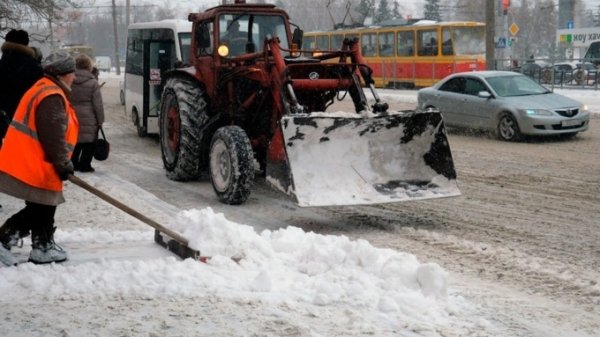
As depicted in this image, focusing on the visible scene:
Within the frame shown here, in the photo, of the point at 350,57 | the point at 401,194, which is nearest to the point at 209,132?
the point at 350,57

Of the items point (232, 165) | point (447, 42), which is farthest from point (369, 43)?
point (232, 165)

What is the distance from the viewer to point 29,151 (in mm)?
6090

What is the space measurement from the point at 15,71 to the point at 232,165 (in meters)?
2.52

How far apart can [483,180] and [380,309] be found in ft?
21.6

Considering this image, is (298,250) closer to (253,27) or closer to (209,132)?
(209,132)

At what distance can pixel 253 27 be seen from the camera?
11.7 meters

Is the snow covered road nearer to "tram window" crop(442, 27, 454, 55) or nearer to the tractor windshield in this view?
the tractor windshield

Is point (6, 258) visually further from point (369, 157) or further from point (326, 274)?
point (369, 157)

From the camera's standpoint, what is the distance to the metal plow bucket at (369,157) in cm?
873

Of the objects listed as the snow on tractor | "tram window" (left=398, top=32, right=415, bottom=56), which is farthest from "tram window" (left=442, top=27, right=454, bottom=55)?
the snow on tractor

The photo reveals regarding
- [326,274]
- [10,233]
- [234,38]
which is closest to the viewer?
[326,274]

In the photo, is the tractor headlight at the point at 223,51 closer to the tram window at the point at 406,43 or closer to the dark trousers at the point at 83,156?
the dark trousers at the point at 83,156

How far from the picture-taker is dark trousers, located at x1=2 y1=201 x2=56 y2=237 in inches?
248

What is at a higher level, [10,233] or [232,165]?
[232,165]
